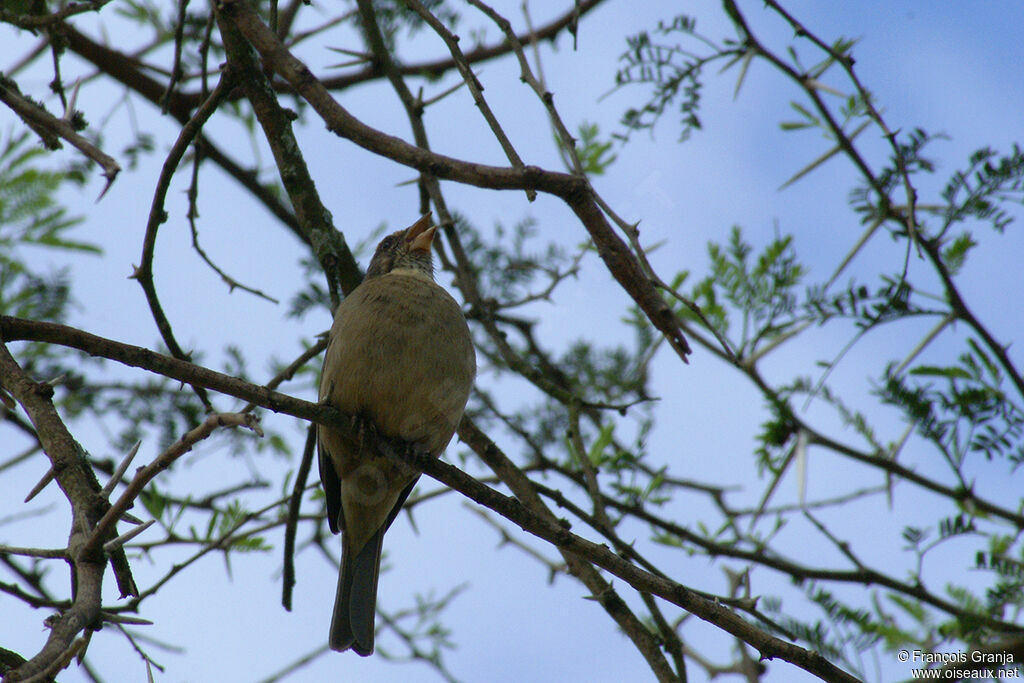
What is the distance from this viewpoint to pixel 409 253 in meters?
5.56

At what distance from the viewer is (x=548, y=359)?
6.05 metres

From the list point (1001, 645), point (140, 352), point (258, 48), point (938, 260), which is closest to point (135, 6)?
point (258, 48)

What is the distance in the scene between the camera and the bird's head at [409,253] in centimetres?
547

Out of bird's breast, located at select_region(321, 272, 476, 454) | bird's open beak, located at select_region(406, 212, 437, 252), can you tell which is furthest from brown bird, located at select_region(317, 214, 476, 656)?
bird's open beak, located at select_region(406, 212, 437, 252)

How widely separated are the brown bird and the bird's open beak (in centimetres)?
52

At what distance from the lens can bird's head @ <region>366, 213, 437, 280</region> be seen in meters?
5.47

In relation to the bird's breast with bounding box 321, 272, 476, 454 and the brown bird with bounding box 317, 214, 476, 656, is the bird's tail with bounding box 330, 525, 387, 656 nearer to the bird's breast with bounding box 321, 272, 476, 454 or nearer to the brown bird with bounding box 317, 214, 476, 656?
the brown bird with bounding box 317, 214, 476, 656

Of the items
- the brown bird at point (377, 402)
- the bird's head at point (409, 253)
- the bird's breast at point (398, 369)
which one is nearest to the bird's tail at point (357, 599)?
the brown bird at point (377, 402)

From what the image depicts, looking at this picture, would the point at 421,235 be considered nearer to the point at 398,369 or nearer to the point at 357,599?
the point at 398,369

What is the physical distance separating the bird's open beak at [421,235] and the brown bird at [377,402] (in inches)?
20.7

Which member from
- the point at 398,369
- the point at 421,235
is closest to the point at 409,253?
the point at 421,235

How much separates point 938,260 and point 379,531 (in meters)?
2.81

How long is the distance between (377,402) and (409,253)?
A: 1653 mm

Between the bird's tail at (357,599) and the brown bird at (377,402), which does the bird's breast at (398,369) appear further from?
the bird's tail at (357,599)
